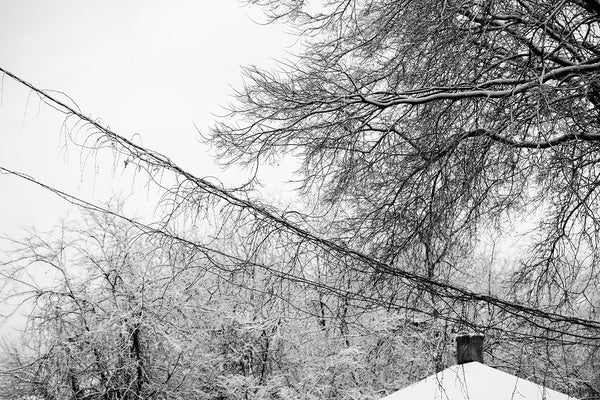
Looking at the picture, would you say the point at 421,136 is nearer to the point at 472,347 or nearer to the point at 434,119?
the point at 434,119

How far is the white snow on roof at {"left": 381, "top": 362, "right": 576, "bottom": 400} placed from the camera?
5.07 m

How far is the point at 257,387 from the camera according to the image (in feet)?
40.7

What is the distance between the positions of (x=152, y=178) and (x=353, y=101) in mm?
1576

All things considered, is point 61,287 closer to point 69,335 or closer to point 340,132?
point 69,335

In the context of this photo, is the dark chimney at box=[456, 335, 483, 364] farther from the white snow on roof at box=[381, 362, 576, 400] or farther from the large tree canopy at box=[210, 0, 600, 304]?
the large tree canopy at box=[210, 0, 600, 304]

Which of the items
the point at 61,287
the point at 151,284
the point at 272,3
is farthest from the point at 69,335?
the point at 272,3

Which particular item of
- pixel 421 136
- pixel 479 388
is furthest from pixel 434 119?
pixel 479 388

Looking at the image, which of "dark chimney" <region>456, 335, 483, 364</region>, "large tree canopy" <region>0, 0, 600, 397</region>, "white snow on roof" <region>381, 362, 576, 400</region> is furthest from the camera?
"dark chimney" <region>456, 335, 483, 364</region>

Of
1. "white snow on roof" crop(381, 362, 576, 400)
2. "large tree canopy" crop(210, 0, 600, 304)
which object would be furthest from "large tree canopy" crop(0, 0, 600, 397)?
"white snow on roof" crop(381, 362, 576, 400)

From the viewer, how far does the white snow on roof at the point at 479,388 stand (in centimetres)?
507

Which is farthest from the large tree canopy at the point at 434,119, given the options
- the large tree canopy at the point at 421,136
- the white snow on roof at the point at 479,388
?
the white snow on roof at the point at 479,388

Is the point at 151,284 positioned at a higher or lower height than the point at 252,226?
higher

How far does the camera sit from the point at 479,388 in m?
5.29

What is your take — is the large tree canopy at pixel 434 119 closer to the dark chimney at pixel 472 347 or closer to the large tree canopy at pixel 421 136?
the large tree canopy at pixel 421 136
